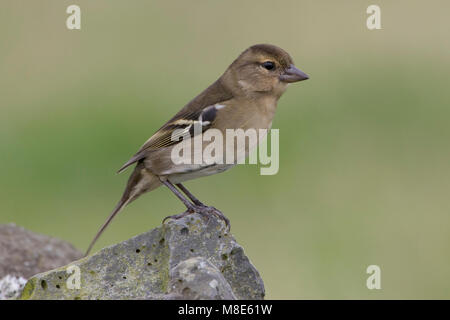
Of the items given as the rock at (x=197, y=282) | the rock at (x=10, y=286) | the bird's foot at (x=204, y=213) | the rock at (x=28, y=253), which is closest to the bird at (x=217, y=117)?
Result: the bird's foot at (x=204, y=213)

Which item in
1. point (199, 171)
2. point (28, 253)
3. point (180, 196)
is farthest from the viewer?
point (28, 253)

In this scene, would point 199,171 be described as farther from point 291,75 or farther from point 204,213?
point 291,75

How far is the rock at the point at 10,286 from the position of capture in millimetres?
6879

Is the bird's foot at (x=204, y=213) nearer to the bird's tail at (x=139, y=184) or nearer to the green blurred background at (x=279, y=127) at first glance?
the bird's tail at (x=139, y=184)

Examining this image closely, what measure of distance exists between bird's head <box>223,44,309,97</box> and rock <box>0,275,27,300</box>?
223cm

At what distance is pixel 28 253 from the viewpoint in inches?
304

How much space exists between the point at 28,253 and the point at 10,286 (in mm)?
736

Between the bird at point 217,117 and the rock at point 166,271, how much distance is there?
0.98 m

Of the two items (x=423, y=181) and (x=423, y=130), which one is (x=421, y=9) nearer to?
(x=423, y=130)

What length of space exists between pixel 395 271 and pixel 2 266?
5.43 m

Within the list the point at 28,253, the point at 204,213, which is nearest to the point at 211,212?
the point at 204,213

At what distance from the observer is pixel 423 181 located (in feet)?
43.3
